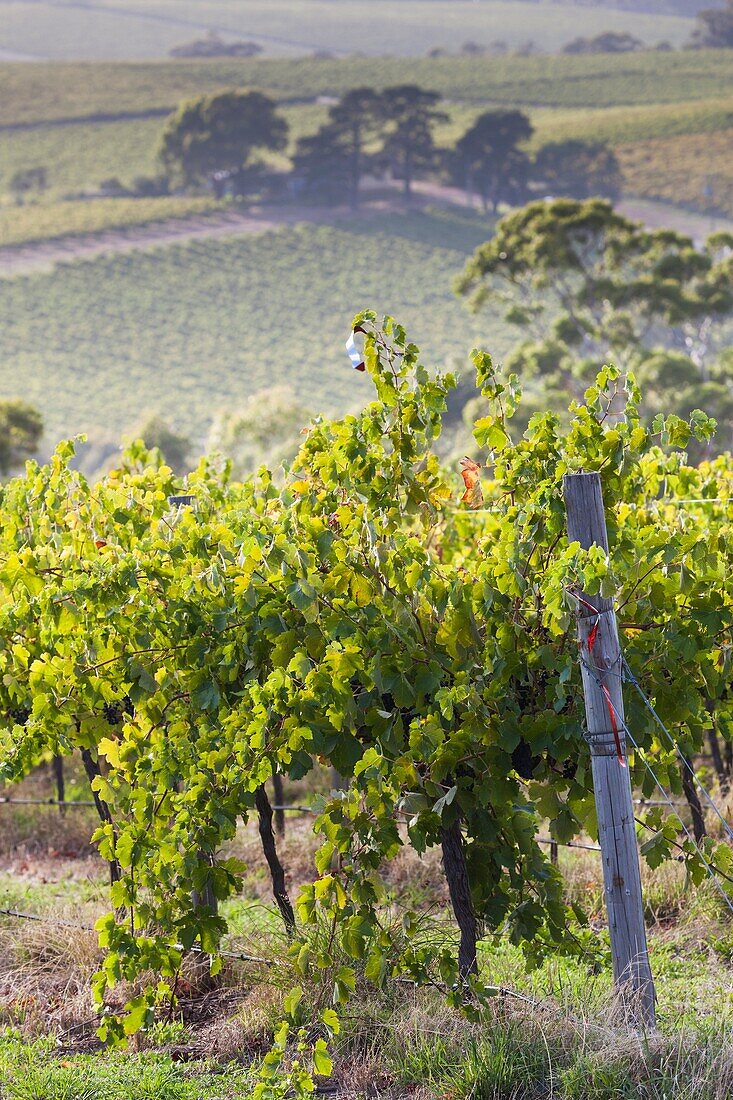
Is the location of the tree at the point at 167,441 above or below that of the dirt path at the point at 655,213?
below

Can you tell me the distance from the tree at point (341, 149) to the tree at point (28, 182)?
1931 centimetres

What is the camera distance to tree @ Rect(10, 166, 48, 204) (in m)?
88.4

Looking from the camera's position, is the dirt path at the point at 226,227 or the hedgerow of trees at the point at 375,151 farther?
the hedgerow of trees at the point at 375,151

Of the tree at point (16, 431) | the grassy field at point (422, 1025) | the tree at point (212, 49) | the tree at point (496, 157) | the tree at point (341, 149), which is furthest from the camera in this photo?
the tree at point (212, 49)

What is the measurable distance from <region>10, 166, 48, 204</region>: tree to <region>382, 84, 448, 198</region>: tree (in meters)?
25.2

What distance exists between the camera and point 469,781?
4.06 meters

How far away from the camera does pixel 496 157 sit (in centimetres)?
7919

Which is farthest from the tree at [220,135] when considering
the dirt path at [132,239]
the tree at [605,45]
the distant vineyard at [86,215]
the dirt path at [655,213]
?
the tree at [605,45]

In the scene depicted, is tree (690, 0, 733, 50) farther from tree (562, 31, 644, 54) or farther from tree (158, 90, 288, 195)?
tree (158, 90, 288, 195)

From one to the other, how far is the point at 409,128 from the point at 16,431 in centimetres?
5538

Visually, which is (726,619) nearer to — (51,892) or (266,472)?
(266,472)

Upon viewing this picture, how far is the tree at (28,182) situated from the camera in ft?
290

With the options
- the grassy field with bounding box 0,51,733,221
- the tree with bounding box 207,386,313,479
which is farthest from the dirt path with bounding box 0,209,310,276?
the tree with bounding box 207,386,313,479

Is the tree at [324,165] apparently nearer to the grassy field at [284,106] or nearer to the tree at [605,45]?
the grassy field at [284,106]
